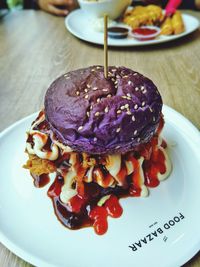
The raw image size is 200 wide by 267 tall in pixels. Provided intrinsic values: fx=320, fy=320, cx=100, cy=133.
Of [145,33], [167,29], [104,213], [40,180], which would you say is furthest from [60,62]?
[104,213]

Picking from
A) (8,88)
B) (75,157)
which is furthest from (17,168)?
(8,88)

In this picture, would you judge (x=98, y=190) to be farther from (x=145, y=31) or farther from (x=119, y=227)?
(x=145, y=31)

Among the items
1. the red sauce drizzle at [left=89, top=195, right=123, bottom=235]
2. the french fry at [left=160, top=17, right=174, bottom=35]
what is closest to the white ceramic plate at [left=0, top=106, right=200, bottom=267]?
the red sauce drizzle at [left=89, top=195, right=123, bottom=235]

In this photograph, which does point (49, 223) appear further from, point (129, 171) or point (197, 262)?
point (197, 262)

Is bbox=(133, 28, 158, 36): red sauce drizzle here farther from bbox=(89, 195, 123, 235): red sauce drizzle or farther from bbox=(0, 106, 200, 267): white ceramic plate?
bbox=(89, 195, 123, 235): red sauce drizzle

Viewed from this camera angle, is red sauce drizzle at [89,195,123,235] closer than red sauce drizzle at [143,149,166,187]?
Yes
